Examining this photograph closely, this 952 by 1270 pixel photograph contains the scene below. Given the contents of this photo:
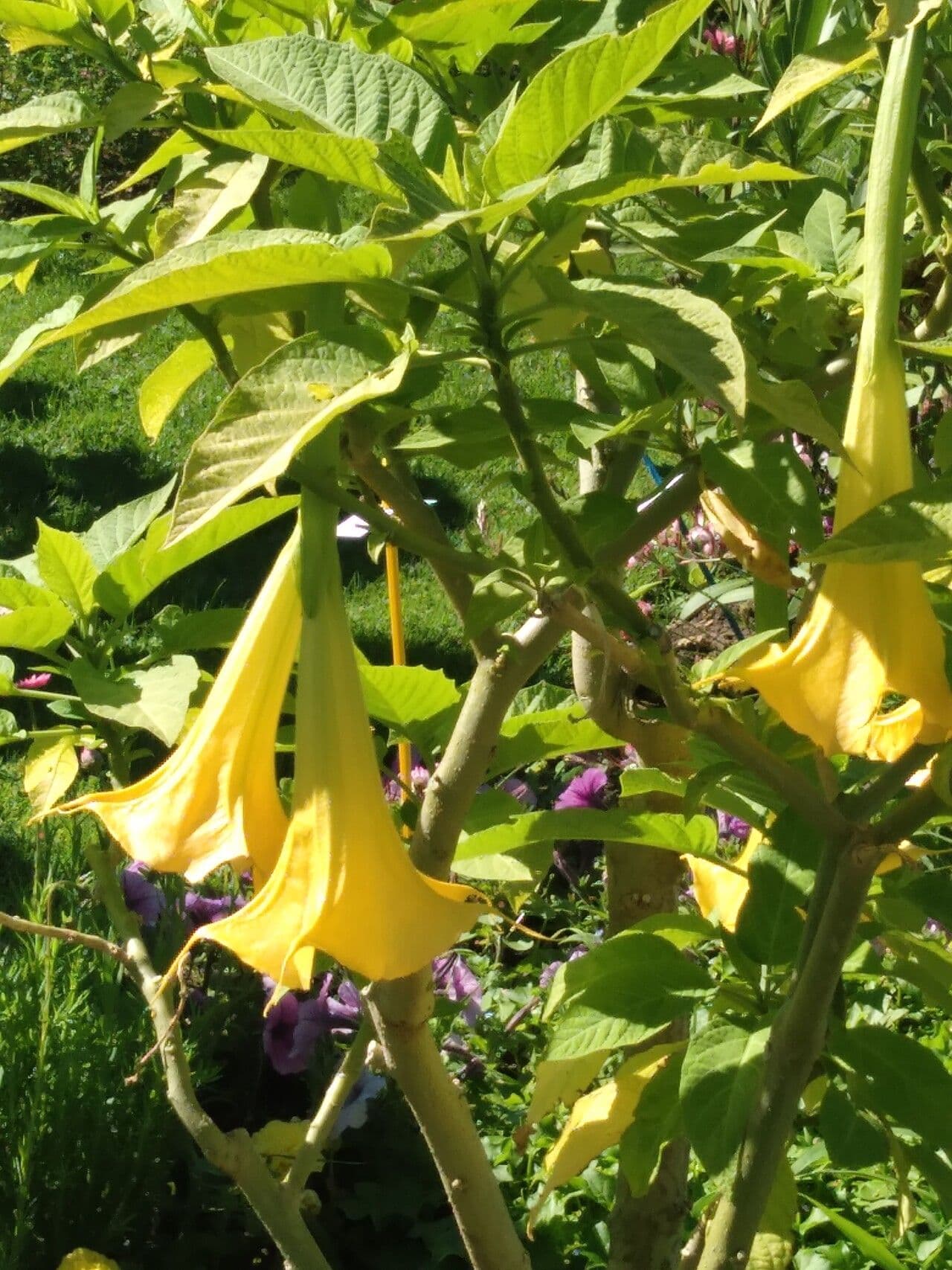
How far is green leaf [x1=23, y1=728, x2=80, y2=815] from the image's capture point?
3.46ft

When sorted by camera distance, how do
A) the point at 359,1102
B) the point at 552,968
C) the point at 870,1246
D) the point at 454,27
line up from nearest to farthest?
the point at 454,27 < the point at 870,1246 < the point at 359,1102 < the point at 552,968

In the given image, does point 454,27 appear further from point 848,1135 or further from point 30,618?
point 848,1135

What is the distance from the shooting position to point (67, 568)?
3.61 ft

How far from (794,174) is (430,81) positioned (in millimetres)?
514

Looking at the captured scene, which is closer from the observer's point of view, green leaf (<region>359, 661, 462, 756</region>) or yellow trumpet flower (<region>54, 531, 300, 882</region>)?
yellow trumpet flower (<region>54, 531, 300, 882</region>)

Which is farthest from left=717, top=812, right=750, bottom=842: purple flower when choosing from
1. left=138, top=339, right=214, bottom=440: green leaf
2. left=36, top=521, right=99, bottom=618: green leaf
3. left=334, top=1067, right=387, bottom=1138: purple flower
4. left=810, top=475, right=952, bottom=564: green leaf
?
left=810, top=475, right=952, bottom=564: green leaf

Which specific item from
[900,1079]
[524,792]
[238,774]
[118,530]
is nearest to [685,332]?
[238,774]

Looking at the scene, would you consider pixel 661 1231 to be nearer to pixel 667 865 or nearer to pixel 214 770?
pixel 667 865

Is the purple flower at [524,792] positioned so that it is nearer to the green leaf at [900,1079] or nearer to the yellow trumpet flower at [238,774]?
the green leaf at [900,1079]

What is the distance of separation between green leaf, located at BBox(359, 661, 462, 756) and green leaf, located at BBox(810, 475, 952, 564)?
467 mm

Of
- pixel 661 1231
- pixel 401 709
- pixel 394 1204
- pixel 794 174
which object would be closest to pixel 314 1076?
pixel 394 1204

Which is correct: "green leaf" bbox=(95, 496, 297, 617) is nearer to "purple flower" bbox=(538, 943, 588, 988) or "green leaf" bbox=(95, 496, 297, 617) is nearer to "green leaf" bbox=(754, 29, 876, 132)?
"green leaf" bbox=(754, 29, 876, 132)

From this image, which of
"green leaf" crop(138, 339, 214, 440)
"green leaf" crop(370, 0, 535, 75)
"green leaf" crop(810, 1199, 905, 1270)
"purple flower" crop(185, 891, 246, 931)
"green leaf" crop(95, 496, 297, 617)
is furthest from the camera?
"purple flower" crop(185, 891, 246, 931)

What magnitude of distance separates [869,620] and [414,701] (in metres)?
0.47
